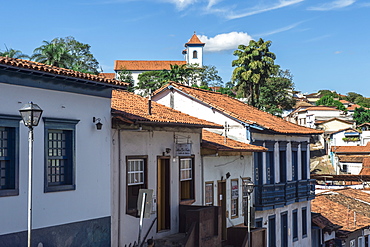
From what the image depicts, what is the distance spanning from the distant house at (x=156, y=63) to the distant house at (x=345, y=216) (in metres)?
84.0

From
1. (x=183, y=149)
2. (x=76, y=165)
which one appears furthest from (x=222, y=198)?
(x=76, y=165)

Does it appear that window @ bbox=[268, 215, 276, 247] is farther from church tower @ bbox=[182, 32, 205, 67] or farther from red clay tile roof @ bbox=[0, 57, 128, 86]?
church tower @ bbox=[182, 32, 205, 67]

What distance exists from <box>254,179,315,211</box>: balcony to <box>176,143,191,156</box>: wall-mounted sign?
713 centimetres

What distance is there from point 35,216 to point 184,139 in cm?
691

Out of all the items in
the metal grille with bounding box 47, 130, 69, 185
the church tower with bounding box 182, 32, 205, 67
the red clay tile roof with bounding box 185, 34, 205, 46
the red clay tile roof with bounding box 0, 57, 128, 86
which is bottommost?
the metal grille with bounding box 47, 130, 69, 185

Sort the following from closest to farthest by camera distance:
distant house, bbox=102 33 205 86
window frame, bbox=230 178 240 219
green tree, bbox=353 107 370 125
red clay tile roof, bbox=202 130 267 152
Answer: red clay tile roof, bbox=202 130 267 152 → window frame, bbox=230 178 240 219 → green tree, bbox=353 107 370 125 → distant house, bbox=102 33 205 86

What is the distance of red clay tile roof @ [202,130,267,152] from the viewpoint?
19.5 meters

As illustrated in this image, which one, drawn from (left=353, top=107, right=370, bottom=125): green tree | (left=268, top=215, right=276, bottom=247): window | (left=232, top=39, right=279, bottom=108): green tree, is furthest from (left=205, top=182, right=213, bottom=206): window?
(left=353, top=107, right=370, bottom=125): green tree

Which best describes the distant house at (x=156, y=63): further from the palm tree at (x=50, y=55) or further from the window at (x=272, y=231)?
the window at (x=272, y=231)

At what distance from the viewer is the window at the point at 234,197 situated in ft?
72.1

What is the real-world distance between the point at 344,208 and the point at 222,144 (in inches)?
585

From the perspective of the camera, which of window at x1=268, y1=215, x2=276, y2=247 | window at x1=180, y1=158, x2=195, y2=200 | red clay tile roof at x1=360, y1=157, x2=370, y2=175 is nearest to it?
window at x1=180, y1=158, x2=195, y2=200

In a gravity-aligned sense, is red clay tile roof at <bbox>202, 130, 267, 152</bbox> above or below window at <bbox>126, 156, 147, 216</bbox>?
above

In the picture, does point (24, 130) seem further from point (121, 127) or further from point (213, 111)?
point (213, 111)
